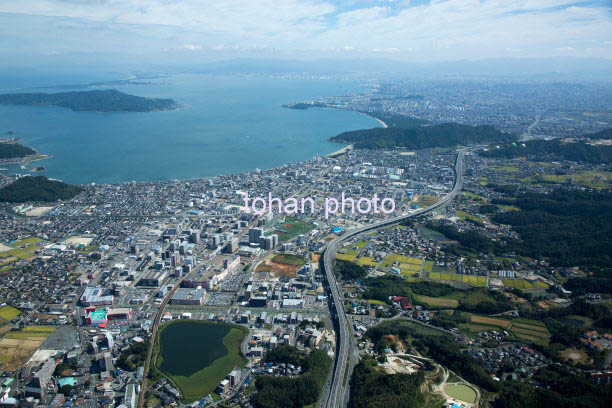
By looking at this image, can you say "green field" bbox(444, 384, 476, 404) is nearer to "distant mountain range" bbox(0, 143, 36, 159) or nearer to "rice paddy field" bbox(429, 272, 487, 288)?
"rice paddy field" bbox(429, 272, 487, 288)

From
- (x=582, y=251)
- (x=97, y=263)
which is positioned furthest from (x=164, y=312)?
(x=582, y=251)

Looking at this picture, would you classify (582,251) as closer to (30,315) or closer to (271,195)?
(271,195)

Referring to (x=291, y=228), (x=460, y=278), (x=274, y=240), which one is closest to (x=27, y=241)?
(x=274, y=240)

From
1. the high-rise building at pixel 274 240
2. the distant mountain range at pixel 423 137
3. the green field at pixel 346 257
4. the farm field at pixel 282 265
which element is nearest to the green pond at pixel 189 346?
the farm field at pixel 282 265

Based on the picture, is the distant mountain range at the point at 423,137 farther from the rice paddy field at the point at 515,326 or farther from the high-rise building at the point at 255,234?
the rice paddy field at the point at 515,326

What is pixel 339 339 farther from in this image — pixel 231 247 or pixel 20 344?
pixel 20 344
